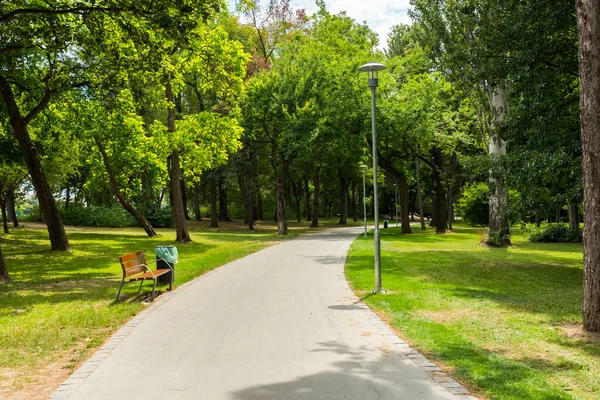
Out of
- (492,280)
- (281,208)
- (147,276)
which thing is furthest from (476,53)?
(281,208)

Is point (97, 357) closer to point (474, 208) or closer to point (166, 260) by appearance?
point (166, 260)

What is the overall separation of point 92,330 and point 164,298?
8.99 feet

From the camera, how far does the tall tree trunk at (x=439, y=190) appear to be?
3694 cm

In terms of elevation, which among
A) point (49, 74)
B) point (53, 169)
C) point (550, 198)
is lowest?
point (550, 198)

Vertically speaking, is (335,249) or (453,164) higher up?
(453,164)

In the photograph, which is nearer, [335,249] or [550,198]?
[550,198]

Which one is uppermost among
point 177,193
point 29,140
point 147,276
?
point 29,140

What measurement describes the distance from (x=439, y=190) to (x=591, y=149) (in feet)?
101

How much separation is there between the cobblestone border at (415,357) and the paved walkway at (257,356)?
1 cm

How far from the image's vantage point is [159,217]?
4000 cm

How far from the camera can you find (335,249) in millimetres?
22453

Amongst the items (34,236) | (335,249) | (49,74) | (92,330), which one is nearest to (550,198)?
(335,249)

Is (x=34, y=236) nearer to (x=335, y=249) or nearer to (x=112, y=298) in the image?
(x=335, y=249)

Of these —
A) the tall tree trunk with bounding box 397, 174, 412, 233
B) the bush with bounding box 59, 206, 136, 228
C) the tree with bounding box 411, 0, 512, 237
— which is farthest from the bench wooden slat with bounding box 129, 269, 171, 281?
the bush with bounding box 59, 206, 136, 228
